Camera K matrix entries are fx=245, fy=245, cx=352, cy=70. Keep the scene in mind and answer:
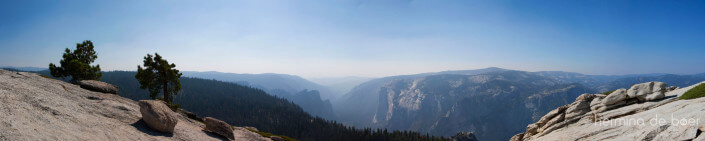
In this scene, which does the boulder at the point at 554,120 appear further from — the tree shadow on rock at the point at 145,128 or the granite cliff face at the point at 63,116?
the tree shadow on rock at the point at 145,128

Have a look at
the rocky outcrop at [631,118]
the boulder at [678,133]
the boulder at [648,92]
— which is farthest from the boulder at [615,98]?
the boulder at [678,133]

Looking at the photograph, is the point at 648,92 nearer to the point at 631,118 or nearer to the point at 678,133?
the point at 631,118

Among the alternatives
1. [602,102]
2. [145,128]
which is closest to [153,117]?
[145,128]

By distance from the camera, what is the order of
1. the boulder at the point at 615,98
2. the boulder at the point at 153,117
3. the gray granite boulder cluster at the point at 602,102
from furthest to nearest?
the boulder at the point at 615,98, the gray granite boulder cluster at the point at 602,102, the boulder at the point at 153,117

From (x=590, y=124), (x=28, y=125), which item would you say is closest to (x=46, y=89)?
(x=28, y=125)

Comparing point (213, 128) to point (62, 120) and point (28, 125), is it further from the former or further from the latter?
point (28, 125)

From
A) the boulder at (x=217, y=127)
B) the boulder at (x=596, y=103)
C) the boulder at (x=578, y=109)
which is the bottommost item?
the boulder at (x=217, y=127)
